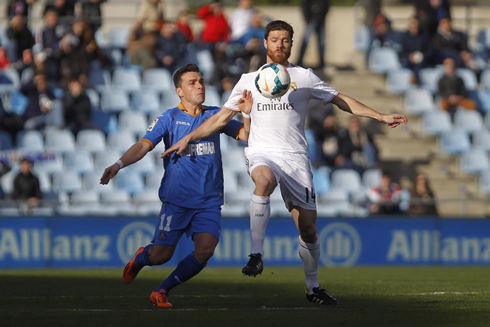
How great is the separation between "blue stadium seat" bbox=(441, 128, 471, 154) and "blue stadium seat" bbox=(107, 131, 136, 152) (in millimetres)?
7366

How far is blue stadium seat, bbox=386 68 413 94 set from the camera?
75.3 feet

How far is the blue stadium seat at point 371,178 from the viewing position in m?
19.9

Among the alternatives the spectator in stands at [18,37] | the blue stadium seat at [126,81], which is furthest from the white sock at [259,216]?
the spectator in stands at [18,37]

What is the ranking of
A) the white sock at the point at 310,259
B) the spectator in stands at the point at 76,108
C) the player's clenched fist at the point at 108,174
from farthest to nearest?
the spectator in stands at the point at 76,108 < the white sock at the point at 310,259 < the player's clenched fist at the point at 108,174

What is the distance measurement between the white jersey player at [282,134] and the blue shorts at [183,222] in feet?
1.48

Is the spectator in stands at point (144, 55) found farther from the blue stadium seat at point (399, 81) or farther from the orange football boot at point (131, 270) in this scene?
the orange football boot at point (131, 270)

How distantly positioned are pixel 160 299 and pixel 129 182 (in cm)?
1058

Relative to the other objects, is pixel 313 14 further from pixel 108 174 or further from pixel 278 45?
pixel 108 174

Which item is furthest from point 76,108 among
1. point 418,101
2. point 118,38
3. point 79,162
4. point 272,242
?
point 418,101

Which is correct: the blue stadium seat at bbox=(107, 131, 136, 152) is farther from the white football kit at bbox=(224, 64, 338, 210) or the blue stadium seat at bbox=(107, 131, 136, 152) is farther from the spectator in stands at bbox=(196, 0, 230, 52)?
the white football kit at bbox=(224, 64, 338, 210)

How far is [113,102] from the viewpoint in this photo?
20.4 m

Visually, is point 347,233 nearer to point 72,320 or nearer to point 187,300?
point 187,300

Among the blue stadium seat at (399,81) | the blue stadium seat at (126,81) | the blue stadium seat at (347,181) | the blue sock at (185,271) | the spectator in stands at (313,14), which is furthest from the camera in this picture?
the blue stadium seat at (399,81)

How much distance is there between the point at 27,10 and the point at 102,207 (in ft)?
21.6
